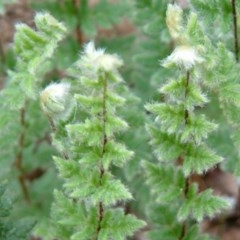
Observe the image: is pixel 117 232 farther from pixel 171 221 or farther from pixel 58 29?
pixel 58 29

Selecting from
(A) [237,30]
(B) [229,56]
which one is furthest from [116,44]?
(B) [229,56]

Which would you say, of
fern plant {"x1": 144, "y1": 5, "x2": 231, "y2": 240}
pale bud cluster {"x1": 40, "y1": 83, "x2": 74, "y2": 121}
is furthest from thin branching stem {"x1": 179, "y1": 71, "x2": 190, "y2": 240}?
pale bud cluster {"x1": 40, "y1": 83, "x2": 74, "y2": 121}

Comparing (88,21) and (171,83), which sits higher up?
(88,21)

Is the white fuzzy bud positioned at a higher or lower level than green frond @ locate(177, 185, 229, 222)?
higher

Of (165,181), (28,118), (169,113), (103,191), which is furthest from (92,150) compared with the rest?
(28,118)

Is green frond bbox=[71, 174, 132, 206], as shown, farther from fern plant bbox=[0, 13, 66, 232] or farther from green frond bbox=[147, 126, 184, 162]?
fern plant bbox=[0, 13, 66, 232]

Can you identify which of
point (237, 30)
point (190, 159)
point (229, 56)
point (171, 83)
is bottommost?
point (190, 159)

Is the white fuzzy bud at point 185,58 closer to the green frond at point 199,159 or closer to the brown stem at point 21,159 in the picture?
the green frond at point 199,159
